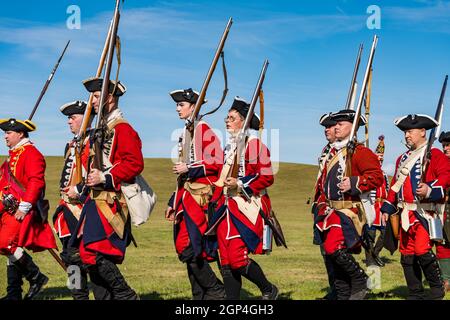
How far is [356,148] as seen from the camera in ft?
29.3

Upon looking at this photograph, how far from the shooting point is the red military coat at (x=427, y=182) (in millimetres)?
9367

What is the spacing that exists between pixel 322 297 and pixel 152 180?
1876 inches

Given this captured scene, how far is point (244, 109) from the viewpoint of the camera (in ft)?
30.9

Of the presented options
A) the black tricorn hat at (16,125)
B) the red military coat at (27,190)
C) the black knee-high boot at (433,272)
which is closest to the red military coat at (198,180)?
the red military coat at (27,190)

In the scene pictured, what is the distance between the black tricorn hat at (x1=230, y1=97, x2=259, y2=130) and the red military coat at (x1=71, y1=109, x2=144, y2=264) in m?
1.82

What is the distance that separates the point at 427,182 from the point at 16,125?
5397mm

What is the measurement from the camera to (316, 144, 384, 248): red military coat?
8.69m

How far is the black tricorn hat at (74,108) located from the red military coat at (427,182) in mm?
4150

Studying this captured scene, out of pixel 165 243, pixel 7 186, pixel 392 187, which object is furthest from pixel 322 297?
pixel 165 243

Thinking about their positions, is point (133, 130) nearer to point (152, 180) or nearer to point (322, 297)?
point (322, 297)

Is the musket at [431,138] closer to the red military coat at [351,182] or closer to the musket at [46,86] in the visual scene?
the red military coat at [351,182]

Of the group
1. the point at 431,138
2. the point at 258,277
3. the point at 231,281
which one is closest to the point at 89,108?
the point at 231,281

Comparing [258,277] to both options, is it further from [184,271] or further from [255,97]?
[184,271]
